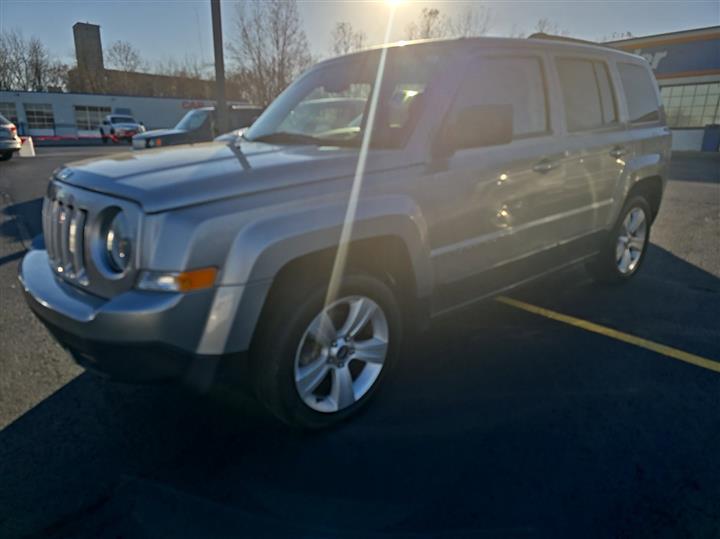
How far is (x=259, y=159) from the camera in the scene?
253 centimetres

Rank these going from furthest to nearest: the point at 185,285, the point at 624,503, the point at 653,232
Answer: the point at 653,232 < the point at 624,503 < the point at 185,285

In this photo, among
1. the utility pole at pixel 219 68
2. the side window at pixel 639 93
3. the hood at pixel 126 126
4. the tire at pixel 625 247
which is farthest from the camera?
the hood at pixel 126 126

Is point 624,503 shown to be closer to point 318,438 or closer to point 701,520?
point 701,520

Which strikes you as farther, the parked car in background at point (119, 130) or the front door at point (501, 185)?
the parked car in background at point (119, 130)

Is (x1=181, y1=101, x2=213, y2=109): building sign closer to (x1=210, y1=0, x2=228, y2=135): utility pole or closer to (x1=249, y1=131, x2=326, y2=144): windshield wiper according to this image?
(x1=210, y1=0, x2=228, y2=135): utility pole

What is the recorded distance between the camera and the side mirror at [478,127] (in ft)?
8.68

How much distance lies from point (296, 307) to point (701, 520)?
195 cm

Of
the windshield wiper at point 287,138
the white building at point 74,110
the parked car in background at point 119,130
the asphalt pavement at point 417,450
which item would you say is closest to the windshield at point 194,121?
the asphalt pavement at point 417,450

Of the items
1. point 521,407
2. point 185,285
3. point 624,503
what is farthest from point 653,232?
point 185,285

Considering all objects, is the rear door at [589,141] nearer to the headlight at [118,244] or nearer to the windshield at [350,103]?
the windshield at [350,103]

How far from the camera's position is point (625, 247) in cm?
→ 475

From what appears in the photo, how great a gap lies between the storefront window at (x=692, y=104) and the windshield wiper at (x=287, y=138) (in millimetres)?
23122

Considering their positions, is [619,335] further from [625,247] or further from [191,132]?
[191,132]

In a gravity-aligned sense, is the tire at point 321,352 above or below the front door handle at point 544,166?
below
